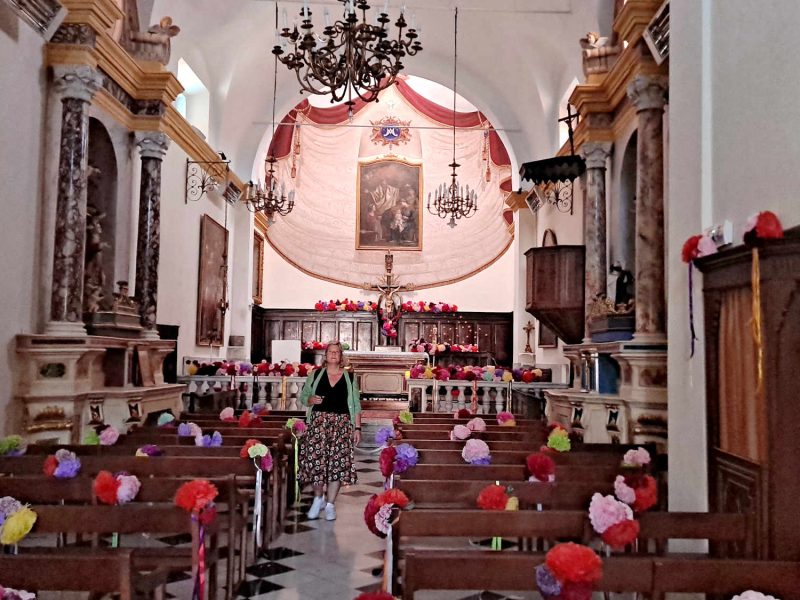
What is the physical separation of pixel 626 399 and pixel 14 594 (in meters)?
6.49

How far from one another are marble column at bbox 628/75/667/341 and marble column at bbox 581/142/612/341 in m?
1.93

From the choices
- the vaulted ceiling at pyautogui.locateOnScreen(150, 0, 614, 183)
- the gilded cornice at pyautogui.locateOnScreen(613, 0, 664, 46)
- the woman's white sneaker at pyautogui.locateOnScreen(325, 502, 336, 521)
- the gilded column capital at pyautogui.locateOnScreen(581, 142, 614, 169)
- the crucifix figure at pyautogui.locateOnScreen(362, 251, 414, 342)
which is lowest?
the woman's white sneaker at pyautogui.locateOnScreen(325, 502, 336, 521)

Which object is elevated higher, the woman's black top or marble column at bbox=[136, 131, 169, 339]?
marble column at bbox=[136, 131, 169, 339]

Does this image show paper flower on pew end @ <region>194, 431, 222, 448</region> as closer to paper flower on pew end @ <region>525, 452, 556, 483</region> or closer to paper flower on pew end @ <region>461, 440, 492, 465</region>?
paper flower on pew end @ <region>461, 440, 492, 465</region>

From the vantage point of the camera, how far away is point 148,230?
1098 cm

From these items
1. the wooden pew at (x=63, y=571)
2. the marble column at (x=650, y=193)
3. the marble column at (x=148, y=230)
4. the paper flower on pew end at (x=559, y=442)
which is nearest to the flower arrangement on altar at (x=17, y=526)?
the wooden pew at (x=63, y=571)

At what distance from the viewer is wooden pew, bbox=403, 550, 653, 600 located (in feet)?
9.22

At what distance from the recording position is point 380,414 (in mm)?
14359

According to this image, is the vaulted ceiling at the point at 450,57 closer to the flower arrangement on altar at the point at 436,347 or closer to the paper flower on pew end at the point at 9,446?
the flower arrangement on altar at the point at 436,347

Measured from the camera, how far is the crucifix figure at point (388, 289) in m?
19.6

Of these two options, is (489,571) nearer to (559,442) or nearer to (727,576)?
(727,576)

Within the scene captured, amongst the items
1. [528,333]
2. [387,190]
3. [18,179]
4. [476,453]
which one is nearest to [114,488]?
[476,453]

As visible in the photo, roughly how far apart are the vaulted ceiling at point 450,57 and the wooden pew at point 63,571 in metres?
10.0

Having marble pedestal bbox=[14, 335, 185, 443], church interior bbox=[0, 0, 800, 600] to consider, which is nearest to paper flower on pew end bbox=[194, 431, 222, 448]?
church interior bbox=[0, 0, 800, 600]
